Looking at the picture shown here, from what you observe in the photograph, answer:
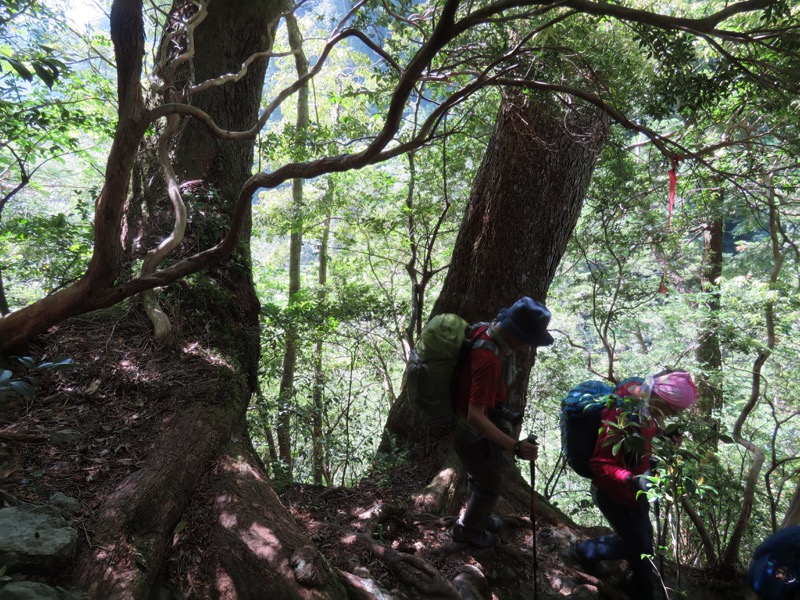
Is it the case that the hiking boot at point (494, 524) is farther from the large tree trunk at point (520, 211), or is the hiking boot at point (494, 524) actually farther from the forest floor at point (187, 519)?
the large tree trunk at point (520, 211)

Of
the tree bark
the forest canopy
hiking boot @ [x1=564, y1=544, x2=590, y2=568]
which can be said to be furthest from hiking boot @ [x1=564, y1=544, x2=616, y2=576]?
the tree bark

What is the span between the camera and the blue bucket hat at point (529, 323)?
117 inches

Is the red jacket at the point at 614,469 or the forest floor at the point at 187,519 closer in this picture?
the forest floor at the point at 187,519

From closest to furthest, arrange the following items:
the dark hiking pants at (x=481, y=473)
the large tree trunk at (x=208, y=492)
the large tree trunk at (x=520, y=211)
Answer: the large tree trunk at (x=208, y=492)
the dark hiking pants at (x=481, y=473)
the large tree trunk at (x=520, y=211)

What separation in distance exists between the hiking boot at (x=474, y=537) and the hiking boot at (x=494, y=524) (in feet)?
0.48

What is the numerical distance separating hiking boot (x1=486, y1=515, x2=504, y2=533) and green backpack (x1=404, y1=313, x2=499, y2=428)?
1.12 metres

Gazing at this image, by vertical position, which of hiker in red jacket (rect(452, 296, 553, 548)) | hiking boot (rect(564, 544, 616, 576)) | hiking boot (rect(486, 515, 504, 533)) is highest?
hiker in red jacket (rect(452, 296, 553, 548))

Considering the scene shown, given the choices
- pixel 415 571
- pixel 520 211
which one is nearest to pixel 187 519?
pixel 415 571

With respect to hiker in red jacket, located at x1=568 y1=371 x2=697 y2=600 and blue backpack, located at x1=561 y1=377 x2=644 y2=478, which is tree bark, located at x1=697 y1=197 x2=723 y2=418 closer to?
hiker in red jacket, located at x1=568 y1=371 x2=697 y2=600

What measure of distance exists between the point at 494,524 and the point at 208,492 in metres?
2.36

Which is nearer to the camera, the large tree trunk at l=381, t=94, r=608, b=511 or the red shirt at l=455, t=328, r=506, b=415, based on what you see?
the red shirt at l=455, t=328, r=506, b=415

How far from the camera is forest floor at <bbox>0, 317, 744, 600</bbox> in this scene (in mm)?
2699

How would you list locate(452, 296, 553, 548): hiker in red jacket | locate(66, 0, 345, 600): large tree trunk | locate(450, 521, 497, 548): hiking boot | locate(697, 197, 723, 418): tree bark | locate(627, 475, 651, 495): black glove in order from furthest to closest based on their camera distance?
locate(697, 197, 723, 418): tree bark < locate(450, 521, 497, 548): hiking boot < locate(452, 296, 553, 548): hiker in red jacket < locate(627, 475, 651, 495): black glove < locate(66, 0, 345, 600): large tree trunk

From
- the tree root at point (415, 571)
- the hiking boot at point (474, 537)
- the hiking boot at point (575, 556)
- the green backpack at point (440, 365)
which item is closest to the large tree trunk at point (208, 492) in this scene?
the tree root at point (415, 571)
